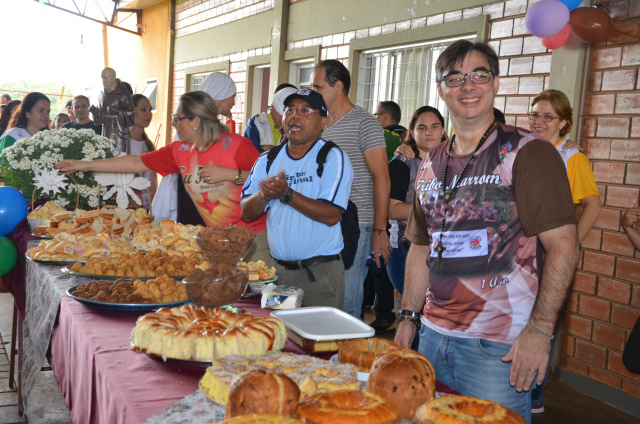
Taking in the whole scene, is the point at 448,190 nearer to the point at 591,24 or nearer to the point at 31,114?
the point at 591,24

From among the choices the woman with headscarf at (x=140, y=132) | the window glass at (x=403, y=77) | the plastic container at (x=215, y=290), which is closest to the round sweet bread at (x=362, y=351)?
the plastic container at (x=215, y=290)

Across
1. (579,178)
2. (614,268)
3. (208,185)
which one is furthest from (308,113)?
(614,268)

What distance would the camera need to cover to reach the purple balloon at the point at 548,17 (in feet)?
12.8

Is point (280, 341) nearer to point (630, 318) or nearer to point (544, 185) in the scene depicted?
point (544, 185)

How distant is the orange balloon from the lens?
3889mm

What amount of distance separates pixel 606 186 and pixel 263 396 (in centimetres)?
367

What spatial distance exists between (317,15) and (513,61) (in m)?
3.40

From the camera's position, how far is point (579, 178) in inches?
151

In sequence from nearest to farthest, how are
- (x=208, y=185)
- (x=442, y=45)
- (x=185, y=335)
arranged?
(x=185, y=335) → (x=208, y=185) → (x=442, y=45)

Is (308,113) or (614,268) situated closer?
(308,113)

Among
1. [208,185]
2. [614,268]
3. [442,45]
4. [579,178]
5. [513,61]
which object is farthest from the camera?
[442,45]

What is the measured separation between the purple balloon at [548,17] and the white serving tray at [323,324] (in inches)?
110

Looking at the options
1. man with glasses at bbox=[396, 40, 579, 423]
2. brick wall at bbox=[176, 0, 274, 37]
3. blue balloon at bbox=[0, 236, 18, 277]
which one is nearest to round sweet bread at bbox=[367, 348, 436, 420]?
man with glasses at bbox=[396, 40, 579, 423]

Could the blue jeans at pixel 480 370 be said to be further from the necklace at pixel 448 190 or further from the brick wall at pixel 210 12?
the brick wall at pixel 210 12
